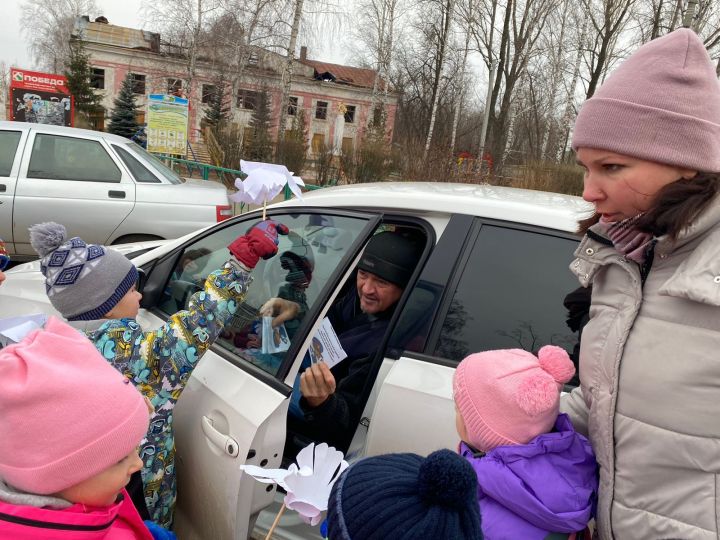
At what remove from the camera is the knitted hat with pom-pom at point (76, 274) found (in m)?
1.76

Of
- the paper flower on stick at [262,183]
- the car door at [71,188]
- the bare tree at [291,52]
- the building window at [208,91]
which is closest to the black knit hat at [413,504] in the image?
the paper flower on stick at [262,183]

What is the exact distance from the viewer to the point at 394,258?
2375 millimetres

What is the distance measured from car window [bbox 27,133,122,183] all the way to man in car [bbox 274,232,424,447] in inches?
189

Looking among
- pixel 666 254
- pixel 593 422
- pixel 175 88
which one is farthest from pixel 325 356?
pixel 175 88

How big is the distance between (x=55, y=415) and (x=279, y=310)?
1.20 meters

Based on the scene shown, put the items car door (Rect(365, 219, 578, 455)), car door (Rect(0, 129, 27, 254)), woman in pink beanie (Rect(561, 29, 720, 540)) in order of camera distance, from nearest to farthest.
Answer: woman in pink beanie (Rect(561, 29, 720, 540)), car door (Rect(365, 219, 578, 455)), car door (Rect(0, 129, 27, 254))

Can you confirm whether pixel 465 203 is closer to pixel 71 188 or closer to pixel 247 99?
pixel 71 188

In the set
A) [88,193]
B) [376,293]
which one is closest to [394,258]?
[376,293]

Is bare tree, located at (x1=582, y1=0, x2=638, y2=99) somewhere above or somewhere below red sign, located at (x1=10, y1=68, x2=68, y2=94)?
above

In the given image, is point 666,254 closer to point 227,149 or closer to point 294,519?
point 294,519

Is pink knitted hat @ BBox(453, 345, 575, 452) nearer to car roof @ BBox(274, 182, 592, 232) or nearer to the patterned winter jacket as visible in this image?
car roof @ BBox(274, 182, 592, 232)

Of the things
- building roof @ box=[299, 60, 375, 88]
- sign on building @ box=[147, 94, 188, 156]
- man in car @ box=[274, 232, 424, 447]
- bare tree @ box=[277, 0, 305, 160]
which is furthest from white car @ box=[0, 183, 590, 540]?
building roof @ box=[299, 60, 375, 88]

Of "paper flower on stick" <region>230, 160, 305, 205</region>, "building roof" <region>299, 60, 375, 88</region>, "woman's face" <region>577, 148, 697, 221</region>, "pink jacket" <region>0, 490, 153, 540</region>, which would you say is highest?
"building roof" <region>299, 60, 375, 88</region>

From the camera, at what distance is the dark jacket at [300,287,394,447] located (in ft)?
6.78
